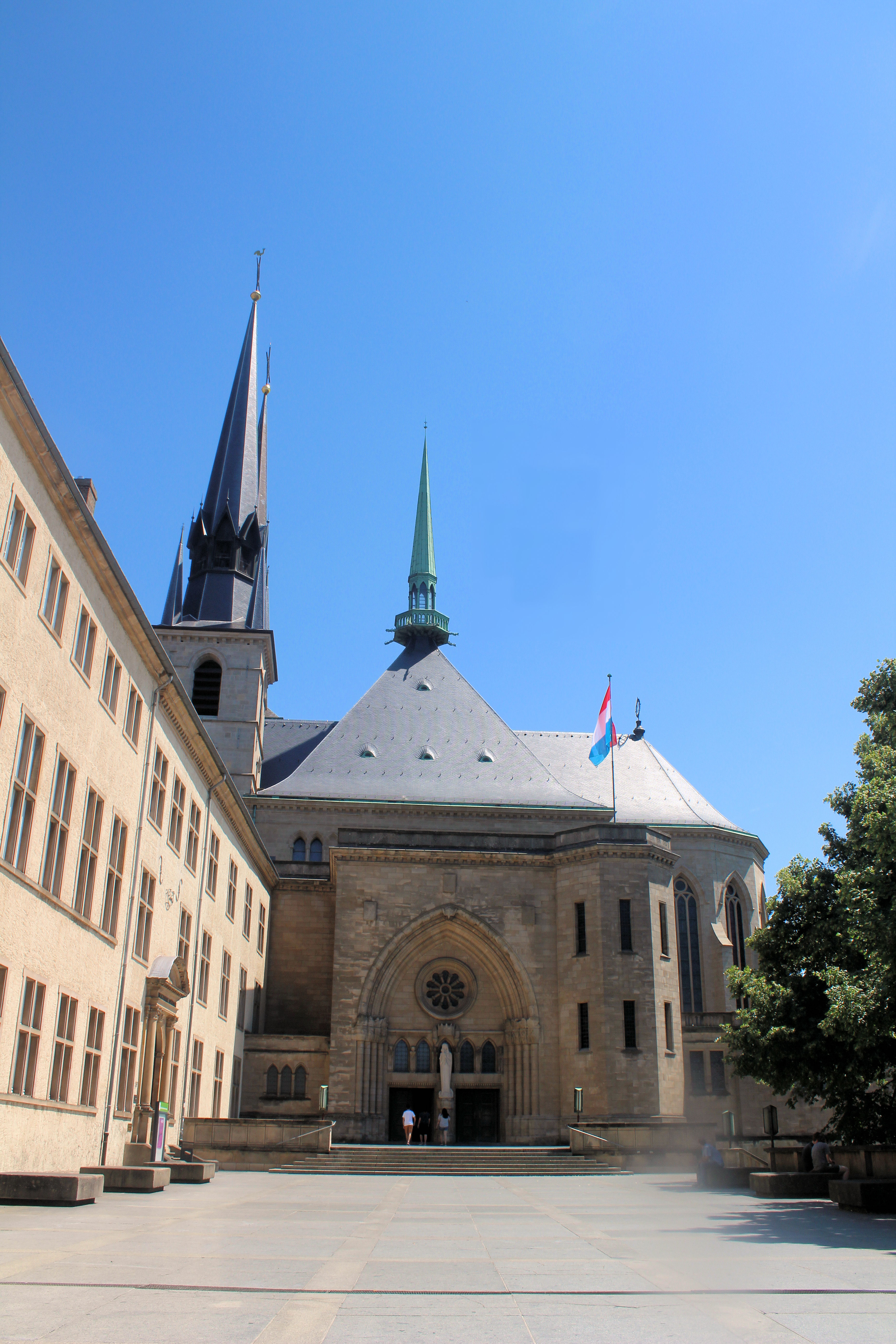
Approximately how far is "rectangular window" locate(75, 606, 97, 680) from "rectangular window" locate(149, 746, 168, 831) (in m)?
4.91

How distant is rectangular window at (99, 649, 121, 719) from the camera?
19.8 meters

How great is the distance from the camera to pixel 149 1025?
893 inches

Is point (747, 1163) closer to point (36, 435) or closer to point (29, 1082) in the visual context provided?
point (29, 1082)

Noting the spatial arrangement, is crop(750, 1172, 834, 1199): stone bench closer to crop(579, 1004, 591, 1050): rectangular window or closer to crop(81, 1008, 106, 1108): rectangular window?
crop(81, 1008, 106, 1108): rectangular window

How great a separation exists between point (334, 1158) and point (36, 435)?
19.2 metres

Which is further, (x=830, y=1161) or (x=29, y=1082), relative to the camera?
(x=830, y=1161)

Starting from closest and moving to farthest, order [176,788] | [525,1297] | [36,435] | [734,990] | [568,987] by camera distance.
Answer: [525,1297]
[36,435]
[734,990]
[176,788]
[568,987]

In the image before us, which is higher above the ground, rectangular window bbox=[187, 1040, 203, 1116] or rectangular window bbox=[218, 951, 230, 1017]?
rectangular window bbox=[218, 951, 230, 1017]

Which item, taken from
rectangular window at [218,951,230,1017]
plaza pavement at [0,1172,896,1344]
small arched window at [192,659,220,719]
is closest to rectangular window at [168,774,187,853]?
rectangular window at [218,951,230,1017]

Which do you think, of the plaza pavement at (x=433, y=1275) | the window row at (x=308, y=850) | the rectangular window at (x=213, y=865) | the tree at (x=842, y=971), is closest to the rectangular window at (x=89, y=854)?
the plaza pavement at (x=433, y=1275)

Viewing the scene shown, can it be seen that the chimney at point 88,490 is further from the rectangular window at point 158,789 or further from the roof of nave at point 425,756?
the roof of nave at point 425,756

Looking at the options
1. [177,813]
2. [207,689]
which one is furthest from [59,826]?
[207,689]

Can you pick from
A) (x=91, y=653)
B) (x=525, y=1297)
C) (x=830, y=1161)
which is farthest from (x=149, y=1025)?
(x=525, y=1297)

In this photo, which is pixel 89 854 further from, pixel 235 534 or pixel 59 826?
pixel 235 534
